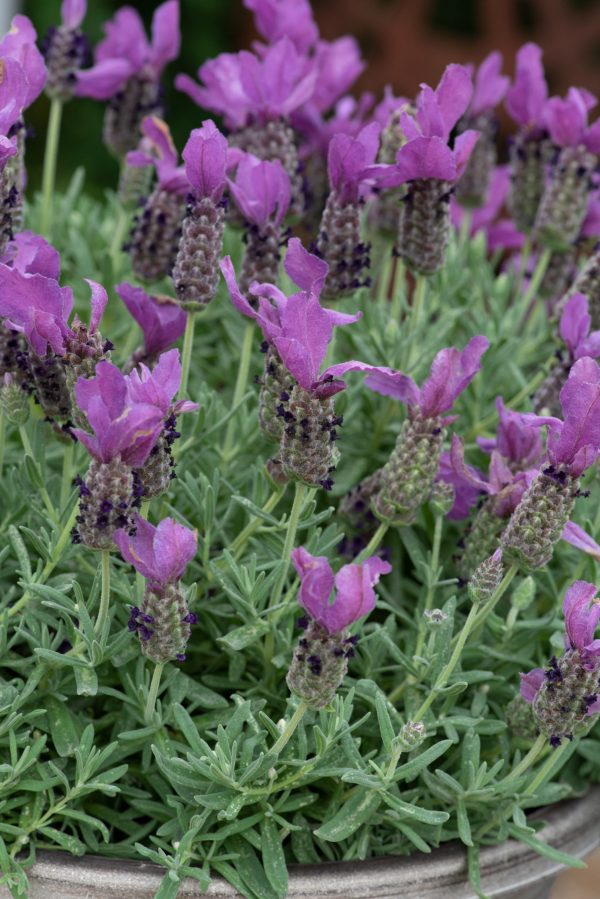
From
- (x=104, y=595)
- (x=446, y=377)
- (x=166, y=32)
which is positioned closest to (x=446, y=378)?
(x=446, y=377)

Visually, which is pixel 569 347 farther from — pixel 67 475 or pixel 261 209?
pixel 67 475

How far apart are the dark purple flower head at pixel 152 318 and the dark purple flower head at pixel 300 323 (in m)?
0.16

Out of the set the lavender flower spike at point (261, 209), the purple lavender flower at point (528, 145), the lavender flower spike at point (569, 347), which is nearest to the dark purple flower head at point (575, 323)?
the lavender flower spike at point (569, 347)

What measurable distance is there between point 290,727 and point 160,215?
55cm

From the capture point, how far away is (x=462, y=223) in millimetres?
1753

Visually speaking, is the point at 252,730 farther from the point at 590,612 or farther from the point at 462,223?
the point at 462,223

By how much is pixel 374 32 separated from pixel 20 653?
3004mm

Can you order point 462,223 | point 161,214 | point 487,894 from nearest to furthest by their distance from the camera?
point 487,894
point 161,214
point 462,223

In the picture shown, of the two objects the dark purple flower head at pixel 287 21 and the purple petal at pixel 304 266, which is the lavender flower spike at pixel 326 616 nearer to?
the purple petal at pixel 304 266

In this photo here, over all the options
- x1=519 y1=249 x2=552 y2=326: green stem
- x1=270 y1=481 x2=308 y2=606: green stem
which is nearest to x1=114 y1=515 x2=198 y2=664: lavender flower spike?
x1=270 y1=481 x2=308 y2=606: green stem

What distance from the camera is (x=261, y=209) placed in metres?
1.14

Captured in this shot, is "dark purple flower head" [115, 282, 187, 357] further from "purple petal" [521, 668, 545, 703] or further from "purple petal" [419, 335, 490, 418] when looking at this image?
"purple petal" [521, 668, 545, 703]

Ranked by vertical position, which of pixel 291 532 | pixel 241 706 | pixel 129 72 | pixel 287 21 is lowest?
pixel 241 706

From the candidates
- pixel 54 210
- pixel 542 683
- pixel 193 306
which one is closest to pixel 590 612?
pixel 542 683
